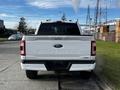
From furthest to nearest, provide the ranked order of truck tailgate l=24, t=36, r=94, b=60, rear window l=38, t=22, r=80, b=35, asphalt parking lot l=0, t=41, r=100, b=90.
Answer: rear window l=38, t=22, r=80, b=35 < truck tailgate l=24, t=36, r=94, b=60 < asphalt parking lot l=0, t=41, r=100, b=90

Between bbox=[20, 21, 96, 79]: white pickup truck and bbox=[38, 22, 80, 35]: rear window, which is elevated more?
bbox=[38, 22, 80, 35]: rear window

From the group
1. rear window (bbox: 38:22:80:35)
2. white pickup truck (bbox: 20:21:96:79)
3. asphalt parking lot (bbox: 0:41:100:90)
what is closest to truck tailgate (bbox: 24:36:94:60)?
white pickup truck (bbox: 20:21:96:79)

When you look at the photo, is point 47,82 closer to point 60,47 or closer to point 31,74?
point 31,74

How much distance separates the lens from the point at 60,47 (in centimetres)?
1091

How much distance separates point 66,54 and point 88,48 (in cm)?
69

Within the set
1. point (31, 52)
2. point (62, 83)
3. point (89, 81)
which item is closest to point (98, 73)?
point (89, 81)

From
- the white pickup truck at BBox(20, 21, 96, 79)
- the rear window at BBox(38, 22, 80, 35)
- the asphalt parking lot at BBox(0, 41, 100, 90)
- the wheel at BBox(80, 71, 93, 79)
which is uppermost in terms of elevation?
the rear window at BBox(38, 22, 80, 35)

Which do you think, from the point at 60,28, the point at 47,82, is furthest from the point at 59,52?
the point at 60,28

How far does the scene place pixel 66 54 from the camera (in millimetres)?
10898

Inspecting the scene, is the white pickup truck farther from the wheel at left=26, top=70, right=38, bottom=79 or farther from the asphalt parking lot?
the wheel at left=26, top=70, right=38, bottom=79

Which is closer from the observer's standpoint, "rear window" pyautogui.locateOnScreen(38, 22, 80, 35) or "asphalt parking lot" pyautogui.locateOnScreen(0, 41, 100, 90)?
"asphalt parking lot" pyautogui.locateOnScreen(0, 41, 100, 90)

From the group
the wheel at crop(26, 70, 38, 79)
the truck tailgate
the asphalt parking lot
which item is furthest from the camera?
the wheel at crop(26, 70, 38, 79)

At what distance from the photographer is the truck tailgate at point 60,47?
428 inches

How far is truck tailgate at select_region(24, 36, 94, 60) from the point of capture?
35.7 feet
